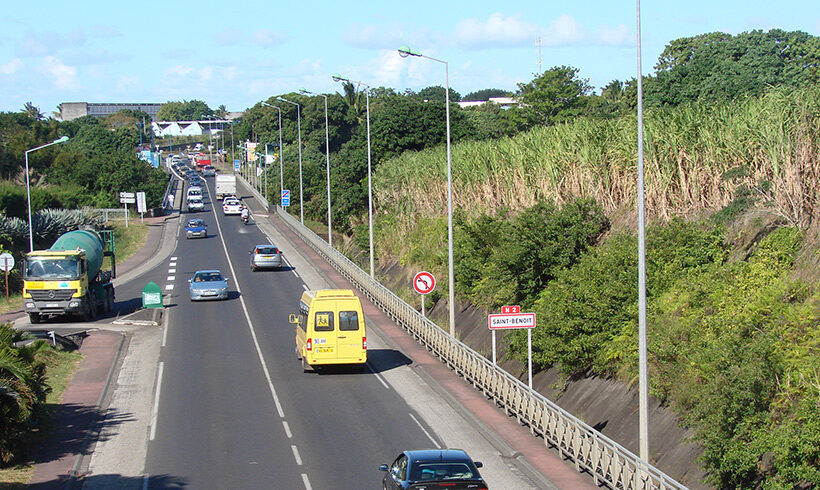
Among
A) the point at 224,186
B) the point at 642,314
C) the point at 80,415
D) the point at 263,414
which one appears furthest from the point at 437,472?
the point at 224,186

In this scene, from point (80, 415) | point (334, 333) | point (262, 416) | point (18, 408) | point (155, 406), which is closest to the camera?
point (18, 408)

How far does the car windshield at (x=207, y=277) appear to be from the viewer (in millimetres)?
43469

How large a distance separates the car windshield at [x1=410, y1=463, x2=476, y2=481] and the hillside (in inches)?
174

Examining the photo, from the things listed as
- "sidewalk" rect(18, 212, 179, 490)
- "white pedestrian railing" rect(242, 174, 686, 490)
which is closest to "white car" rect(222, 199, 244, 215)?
"sidewalk" rect(18, 212, 179, 490)

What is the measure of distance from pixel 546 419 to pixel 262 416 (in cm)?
740

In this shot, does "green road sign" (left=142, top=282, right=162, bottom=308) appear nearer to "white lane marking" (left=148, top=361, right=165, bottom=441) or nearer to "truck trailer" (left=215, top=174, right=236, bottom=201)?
"white lane marking" (left=148, top=361, right=165, bottom=441)

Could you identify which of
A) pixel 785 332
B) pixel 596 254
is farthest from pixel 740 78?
pixel 785 332

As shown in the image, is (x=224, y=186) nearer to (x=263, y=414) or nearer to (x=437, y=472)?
(x=263, y=414)

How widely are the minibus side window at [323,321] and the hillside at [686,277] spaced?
5534 mm

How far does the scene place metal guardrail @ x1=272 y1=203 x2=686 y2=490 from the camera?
15.4 metres

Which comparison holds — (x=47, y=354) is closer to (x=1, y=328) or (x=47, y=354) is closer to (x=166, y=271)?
(x=1, y=328)

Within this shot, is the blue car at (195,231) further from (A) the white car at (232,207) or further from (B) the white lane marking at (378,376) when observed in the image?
(B) the white lane marking at (378,376)

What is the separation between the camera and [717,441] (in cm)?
1501

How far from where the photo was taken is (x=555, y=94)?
7900 cm
